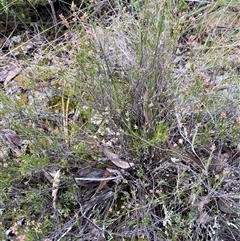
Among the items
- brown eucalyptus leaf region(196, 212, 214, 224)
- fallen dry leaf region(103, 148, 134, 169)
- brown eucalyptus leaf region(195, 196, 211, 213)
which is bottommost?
brown eucalyptus leaf region(196, 212, 214, 224)

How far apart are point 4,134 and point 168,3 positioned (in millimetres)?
788

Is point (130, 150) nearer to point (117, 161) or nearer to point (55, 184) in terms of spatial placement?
point (117, 161)

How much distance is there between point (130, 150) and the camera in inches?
56.0

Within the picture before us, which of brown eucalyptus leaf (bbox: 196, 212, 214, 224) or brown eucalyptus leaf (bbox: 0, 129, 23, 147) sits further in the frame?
brown eucalyptus leaf (bbox: 0, 129, 23, 147)

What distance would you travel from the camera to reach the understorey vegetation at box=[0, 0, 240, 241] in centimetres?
133

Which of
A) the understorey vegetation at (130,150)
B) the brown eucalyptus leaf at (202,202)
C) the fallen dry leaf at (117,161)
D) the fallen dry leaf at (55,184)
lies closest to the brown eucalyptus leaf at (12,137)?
the understorey vegetation at (130,150)

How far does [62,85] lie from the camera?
157 centimetres

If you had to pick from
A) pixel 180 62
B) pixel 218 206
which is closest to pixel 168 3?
pixel 180 62

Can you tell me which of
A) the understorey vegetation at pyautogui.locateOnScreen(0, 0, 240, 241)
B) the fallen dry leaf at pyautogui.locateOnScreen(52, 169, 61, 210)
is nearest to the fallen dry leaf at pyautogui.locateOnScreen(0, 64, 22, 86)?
the understorey vegetation at pyautogui.locateOnScreen(0, 0, 240, 241)

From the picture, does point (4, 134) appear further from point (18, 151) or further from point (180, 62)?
point (180, 62)

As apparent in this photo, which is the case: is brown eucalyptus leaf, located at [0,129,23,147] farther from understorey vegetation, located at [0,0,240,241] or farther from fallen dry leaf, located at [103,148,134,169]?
fallen dry leaf, located at [103,148,134,169]

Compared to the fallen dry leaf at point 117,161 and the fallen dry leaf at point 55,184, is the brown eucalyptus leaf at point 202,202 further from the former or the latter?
the fallen dry leaf at point 55,184

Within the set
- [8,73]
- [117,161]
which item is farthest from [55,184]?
[8,73]

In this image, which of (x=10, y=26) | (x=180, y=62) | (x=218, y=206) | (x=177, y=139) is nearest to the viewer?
(x=218, y=206)
